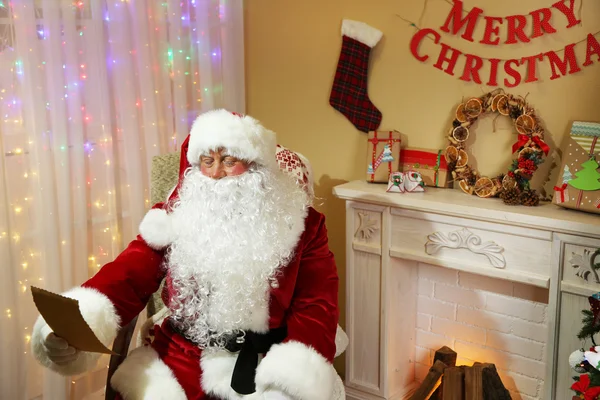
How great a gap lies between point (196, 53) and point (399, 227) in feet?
4.23

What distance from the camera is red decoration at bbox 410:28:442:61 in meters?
2.69

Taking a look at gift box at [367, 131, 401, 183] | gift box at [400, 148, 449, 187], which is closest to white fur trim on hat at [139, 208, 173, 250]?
gift box at [367, 131, 401, 183]

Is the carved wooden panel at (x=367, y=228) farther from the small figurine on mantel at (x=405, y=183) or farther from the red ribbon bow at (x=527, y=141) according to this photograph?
the red ribbon bow at (x=527, y=141)

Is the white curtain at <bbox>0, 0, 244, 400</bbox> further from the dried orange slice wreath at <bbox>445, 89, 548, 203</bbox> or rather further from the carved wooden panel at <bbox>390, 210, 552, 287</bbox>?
the dried orange slice wreath at <bbox>445, 89, 548, 203</bbox>

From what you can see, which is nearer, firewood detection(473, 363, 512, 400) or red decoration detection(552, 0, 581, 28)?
red decoration detection(552, 0, 581, 28)

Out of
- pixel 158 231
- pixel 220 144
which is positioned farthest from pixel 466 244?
pixel 158 231

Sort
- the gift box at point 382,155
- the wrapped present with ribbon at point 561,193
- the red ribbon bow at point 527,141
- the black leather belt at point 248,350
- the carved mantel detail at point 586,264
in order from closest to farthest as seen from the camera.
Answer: the black leather belt at point 248,350
the carved mantel detail at point 586,264
the wrapped present with ribbon at point 561,193
the red ribbon bow at point 527,141
the gift box at point 382,155

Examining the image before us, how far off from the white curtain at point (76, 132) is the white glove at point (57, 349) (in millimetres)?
661

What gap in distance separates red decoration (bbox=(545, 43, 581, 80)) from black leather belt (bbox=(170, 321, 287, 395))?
1368 mm

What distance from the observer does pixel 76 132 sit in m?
2.57

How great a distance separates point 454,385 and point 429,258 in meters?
0.54

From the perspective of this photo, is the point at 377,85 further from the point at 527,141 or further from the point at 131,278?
the point at 131,278

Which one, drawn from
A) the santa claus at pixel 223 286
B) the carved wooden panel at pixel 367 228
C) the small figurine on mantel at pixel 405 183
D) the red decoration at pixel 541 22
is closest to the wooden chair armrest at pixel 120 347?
the santa claus at pixel 223 286

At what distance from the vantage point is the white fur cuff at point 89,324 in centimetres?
189
